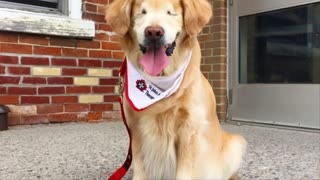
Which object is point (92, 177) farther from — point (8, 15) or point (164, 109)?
point (8, 15)

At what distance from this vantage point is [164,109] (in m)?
1.86

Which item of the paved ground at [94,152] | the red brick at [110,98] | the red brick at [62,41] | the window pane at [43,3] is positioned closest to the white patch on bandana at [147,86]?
the paved ground at [94,152]

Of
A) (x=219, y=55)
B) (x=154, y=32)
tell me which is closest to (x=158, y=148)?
(x=154, y=32)

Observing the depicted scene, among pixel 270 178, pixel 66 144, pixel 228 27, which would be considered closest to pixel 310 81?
pixel 228 27

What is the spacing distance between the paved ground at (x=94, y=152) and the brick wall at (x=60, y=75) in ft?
0.77

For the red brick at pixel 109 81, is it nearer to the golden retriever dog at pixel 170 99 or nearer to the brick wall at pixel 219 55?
the brick wall at pixel 219 55

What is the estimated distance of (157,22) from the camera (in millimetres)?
1761

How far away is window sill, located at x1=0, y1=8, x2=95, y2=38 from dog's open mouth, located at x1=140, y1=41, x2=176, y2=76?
7.33 ft

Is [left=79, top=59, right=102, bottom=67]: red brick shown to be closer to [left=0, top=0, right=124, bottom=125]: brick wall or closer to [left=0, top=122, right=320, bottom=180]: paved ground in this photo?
[left=0, top=0, right=124, bottom=125]: brick wall

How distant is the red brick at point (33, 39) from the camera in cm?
378

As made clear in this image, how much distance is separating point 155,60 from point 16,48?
235 centimetres

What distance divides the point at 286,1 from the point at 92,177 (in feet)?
9.00

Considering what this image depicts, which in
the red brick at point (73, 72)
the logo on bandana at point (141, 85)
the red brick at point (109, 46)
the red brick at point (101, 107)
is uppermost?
the red brick at point (109, 46)

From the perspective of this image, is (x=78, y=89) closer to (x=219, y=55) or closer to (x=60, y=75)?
(x=60, y=75)
